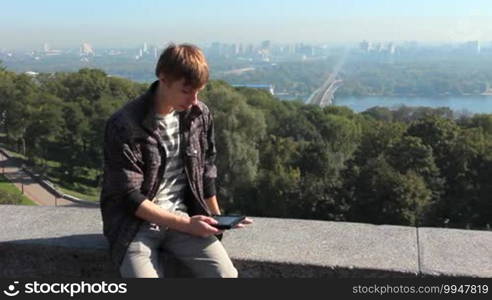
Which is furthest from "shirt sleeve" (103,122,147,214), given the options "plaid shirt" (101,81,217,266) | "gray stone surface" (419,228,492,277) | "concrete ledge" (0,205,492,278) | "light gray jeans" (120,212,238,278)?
"gray stone surface" (419,228,492,277)

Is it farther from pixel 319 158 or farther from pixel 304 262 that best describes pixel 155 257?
pixel 319 158

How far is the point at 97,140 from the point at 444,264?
4613 cm

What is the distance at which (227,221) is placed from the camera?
2.99 meters

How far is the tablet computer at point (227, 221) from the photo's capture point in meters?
2.92

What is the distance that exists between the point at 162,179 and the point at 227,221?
0.42 m

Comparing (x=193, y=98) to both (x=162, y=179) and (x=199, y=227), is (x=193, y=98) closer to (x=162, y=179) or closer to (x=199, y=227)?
(x=162, y=179)

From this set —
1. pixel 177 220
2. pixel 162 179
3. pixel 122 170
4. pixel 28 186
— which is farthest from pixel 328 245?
pixel 28 186

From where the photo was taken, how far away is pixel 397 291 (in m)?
2.77

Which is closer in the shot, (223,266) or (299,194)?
(223,266)

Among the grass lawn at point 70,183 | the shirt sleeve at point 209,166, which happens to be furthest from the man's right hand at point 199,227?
the grass lawn at point 70,183

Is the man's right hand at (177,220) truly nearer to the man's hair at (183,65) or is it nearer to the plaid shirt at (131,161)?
the plaid shirt at (131,161)

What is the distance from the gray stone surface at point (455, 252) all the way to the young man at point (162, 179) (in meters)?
1.06

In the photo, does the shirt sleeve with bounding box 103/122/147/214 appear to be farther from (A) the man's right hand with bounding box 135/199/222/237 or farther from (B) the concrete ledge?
(B) the concrete ledge

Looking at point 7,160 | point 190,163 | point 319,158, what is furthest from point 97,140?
point 190,163
